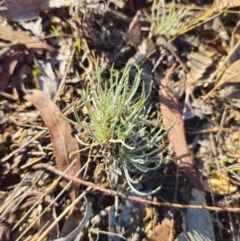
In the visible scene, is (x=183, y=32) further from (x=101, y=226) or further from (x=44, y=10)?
(x=101, y=226)

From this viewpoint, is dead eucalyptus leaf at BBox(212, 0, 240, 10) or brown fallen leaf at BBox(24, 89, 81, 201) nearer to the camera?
brown fallen leaf at BBox(24, 89, 81, 201)

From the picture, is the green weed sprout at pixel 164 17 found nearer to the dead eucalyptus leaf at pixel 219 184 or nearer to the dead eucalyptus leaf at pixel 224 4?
the dead eucalyptus leaf at pixel 224 4

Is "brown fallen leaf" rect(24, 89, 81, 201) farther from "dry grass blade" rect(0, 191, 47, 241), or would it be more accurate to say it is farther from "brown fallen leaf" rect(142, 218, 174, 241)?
"brown fallen leaf" rect(142, 218, 174, 241)

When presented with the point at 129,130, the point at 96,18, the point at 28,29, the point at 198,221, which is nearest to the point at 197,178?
the point at 198,221

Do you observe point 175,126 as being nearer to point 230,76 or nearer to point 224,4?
point 230,76

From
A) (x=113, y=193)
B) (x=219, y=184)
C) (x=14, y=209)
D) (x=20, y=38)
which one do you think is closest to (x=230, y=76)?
(x=219, y=184)

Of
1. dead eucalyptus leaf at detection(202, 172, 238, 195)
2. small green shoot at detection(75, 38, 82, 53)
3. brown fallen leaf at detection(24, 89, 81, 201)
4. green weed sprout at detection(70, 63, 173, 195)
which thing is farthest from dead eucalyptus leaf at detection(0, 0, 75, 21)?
dead eucalyptus leaf at detection(202, 172, 238, 195)

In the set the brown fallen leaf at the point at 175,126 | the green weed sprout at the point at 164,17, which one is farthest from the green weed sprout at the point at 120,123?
the green weed sprout at the point at 164,17

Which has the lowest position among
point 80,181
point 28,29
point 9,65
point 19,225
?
point 19,225
